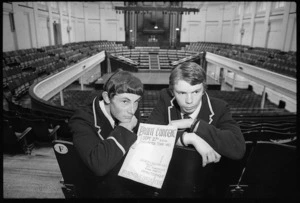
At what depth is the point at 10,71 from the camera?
7.95 m

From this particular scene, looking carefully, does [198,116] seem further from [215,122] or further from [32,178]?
[32,178]

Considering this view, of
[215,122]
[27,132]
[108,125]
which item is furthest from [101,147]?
[27,132]

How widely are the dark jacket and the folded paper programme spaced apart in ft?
0.71

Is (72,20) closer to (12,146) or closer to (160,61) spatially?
(160,61)

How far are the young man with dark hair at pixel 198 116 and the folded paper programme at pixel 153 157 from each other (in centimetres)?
13

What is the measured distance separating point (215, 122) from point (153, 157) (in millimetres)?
619

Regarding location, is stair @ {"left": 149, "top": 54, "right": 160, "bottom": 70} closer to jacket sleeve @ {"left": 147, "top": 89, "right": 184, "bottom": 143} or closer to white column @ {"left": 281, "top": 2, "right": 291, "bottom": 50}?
white column @ {"left": 281, "top": 2, "right": 291, "bottom": 50}

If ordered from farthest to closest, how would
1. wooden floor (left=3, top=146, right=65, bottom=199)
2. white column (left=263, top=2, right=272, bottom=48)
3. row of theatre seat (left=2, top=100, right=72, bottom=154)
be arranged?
white column (left=263, top=2, right=272, bottom=48)
row of theatre seat (left=2, top=100, right=72, bottom=154)
wooden floor (left=3, top=146, right=65, bottom=199)

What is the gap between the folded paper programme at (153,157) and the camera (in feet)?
3.64

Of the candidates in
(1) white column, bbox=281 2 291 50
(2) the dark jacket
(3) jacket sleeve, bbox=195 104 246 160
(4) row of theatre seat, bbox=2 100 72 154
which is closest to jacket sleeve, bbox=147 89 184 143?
(2) the dark jacket

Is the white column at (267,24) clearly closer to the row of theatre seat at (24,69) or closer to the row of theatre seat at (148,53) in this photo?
the row of theatre seat at (148,53)

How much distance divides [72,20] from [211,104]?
81.8ft

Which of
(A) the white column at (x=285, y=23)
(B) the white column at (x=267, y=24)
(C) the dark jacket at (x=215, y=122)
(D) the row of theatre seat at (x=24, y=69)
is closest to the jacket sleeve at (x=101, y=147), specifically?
(C) the dark jacket at (x=215, y=122)

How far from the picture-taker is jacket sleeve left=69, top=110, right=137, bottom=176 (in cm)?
110
